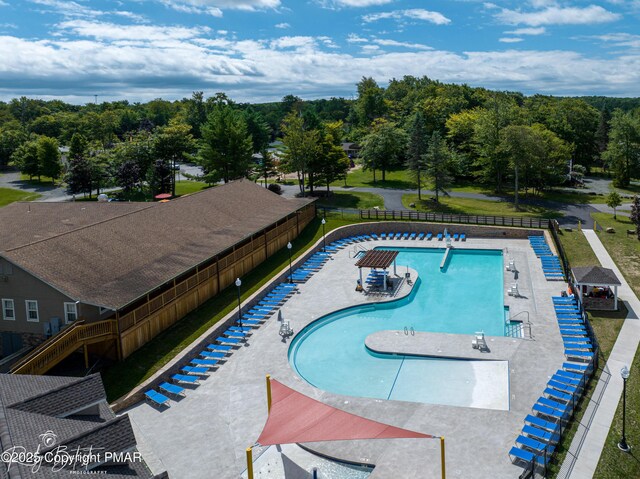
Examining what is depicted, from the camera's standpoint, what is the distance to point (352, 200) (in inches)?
2352

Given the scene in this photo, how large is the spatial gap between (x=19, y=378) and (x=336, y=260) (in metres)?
26.9

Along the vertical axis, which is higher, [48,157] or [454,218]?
[48,157]

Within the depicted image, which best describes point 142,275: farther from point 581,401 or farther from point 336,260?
point 581,401

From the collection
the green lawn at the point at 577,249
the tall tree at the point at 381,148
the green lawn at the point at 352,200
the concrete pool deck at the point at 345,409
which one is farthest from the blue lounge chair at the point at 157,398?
the tall tree at the point at 381,148

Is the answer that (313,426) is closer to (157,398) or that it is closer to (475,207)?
(157,398)

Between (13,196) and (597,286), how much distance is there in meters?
65.3

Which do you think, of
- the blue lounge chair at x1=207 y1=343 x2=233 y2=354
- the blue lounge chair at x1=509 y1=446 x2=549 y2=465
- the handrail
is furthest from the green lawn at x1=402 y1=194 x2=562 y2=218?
the blue lounge chair at x1=509 y1=446 x2=549 y2=465

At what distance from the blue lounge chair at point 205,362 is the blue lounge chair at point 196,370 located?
27cm

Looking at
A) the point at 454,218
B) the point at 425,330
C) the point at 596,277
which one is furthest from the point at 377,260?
the point at 454,218

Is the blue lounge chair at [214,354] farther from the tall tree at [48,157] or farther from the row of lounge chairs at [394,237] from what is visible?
the tall tree at [48,157]

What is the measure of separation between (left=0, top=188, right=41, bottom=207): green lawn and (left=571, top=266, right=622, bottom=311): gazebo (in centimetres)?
6024

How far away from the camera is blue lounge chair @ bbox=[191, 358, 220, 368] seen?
25.0 meters

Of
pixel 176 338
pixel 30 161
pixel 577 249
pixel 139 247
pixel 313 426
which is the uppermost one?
pixel 30 161

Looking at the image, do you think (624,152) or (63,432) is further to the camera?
(624,152)
